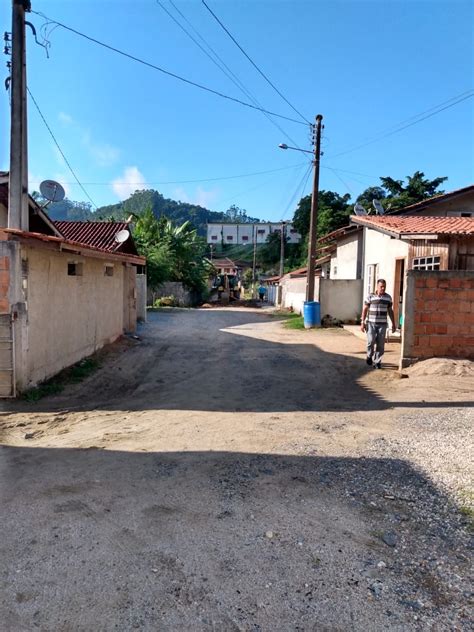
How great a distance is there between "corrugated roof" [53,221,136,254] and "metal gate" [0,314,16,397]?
10.5 m

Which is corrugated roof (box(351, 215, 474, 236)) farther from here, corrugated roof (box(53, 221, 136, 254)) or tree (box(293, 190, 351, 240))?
tree (box(293, 190, 351, 240))

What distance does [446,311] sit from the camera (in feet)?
28.0

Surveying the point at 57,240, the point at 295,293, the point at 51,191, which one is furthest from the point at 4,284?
the point at 295,293

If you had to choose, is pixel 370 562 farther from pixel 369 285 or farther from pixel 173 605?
pixel 369 285

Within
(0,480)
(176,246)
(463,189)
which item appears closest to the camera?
(0,480)

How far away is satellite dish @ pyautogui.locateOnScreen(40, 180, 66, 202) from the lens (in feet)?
30.4

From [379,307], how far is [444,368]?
1718 mm

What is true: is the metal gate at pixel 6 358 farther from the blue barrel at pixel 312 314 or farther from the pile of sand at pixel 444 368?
the blue barrel at pixel 312 314

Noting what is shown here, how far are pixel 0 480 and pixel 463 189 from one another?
17.1m

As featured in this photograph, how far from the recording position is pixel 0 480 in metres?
3.90

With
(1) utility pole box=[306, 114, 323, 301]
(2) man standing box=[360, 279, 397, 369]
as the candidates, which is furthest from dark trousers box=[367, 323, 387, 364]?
(1) utility pole box=[306, 114, 323, 301]

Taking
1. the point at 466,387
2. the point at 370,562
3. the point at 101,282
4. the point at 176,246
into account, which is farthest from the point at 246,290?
the point at 370,562

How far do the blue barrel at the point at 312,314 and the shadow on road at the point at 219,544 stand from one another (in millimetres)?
13403

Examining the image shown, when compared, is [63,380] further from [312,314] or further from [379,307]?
[312,314]
